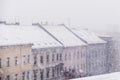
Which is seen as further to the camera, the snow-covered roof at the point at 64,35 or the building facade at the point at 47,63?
the snow-covered roof at the point at 64,35

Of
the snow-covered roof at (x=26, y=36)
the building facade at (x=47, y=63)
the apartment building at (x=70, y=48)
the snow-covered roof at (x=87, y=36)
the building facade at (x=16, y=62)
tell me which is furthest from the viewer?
the snow-covered roof at (x=87, y=36)

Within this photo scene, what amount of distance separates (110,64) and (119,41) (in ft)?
28.4

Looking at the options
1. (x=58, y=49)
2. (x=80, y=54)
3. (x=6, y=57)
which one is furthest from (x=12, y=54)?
(x=80, y=54)

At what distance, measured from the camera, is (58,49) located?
47.0 metres

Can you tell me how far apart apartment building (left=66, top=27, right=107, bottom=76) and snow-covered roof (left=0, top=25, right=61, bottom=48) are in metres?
10.4

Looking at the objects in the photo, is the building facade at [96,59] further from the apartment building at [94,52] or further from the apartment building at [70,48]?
the apartment building at [70,48]

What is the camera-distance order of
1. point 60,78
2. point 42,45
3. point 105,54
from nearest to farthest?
point 42,45 < point 60,78 < point 105,54

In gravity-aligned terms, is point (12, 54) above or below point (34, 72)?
above

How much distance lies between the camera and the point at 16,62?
37906 millimetres

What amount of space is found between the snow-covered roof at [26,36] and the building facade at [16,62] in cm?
77

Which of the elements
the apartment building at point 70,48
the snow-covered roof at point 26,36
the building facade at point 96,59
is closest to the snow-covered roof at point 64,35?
the apartment building at point 70,48

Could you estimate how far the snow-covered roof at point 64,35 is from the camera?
5022 cm

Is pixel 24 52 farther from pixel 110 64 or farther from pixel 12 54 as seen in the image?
pixel 110 64

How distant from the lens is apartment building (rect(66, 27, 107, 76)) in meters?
57.0
